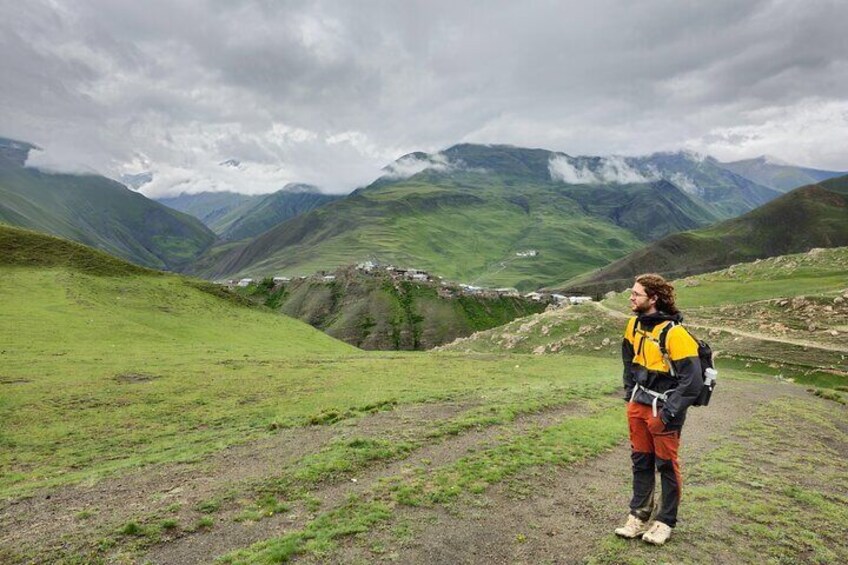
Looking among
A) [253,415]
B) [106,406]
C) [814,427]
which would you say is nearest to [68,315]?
[106,406]

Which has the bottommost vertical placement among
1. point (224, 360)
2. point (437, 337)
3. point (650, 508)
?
point (437, 337)

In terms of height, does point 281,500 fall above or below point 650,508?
below

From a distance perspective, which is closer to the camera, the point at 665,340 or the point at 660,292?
the point at 665,340

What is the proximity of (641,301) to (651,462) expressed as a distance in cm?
382

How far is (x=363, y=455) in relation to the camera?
17.2 metres

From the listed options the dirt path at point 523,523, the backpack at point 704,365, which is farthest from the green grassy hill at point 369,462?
the backpack at point 704,365

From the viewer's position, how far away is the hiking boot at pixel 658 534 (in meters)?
10.4

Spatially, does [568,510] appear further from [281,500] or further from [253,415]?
[253,415]

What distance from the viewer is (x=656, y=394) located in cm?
1049

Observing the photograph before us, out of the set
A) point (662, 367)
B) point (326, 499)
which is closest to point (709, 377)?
point (662, 367)

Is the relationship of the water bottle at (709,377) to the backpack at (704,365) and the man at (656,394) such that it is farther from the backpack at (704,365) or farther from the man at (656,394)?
the man at (656,394)

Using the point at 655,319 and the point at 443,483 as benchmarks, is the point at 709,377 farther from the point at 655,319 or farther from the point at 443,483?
the point at 443,483

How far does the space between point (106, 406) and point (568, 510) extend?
28.6 meters

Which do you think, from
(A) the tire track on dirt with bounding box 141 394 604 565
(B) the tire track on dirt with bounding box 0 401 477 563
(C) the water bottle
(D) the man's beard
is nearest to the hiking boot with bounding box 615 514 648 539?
(C) the water bottle
